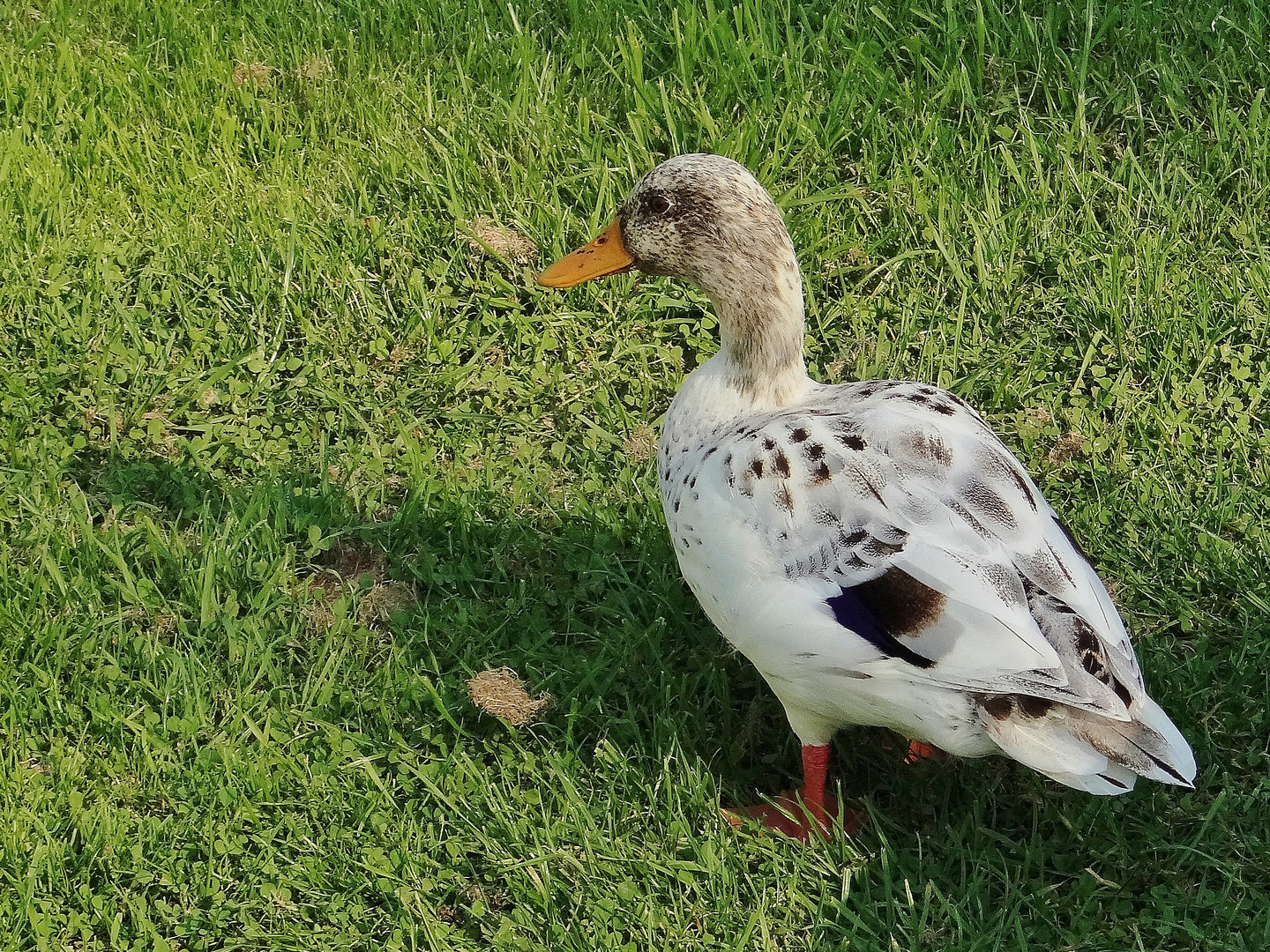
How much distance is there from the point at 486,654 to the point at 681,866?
80 cm

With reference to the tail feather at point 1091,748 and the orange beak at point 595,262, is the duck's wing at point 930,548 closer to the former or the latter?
the tail feather at point 1091,748

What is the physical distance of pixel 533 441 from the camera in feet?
13.6

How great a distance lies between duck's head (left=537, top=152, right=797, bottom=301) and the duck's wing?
1.11 ft

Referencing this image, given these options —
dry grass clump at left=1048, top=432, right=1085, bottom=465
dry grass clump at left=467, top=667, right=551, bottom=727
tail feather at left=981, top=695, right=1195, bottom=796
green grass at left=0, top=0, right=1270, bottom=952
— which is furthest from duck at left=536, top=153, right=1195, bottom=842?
dry grass clump at left=1048, top=432, right=1085, bottom=465

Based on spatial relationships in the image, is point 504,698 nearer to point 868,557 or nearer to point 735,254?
point 868,557

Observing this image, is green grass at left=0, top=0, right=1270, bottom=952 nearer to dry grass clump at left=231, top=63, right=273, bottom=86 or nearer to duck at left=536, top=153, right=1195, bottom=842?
dry grass clump at left=231, top=63, right=273, bottom=86

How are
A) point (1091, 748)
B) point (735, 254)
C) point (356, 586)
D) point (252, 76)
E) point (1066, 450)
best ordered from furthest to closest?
point (252, 76)
point (1066, 450)
point (356, 586)
point (735, 254)
point (1091, 748)

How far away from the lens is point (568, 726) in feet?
10.8

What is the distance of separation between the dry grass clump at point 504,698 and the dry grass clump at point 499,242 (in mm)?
1569

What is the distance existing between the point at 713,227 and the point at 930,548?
0.87 metres

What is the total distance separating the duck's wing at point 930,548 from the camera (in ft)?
8.54

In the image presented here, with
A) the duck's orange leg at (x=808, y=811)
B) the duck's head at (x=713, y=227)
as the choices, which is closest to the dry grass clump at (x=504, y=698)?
the duck's orange leg at (x=808, y=811)

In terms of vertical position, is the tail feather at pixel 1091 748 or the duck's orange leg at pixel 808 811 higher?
the tail feather at pixel 1091 748

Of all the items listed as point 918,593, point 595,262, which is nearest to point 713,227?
point 595,262
